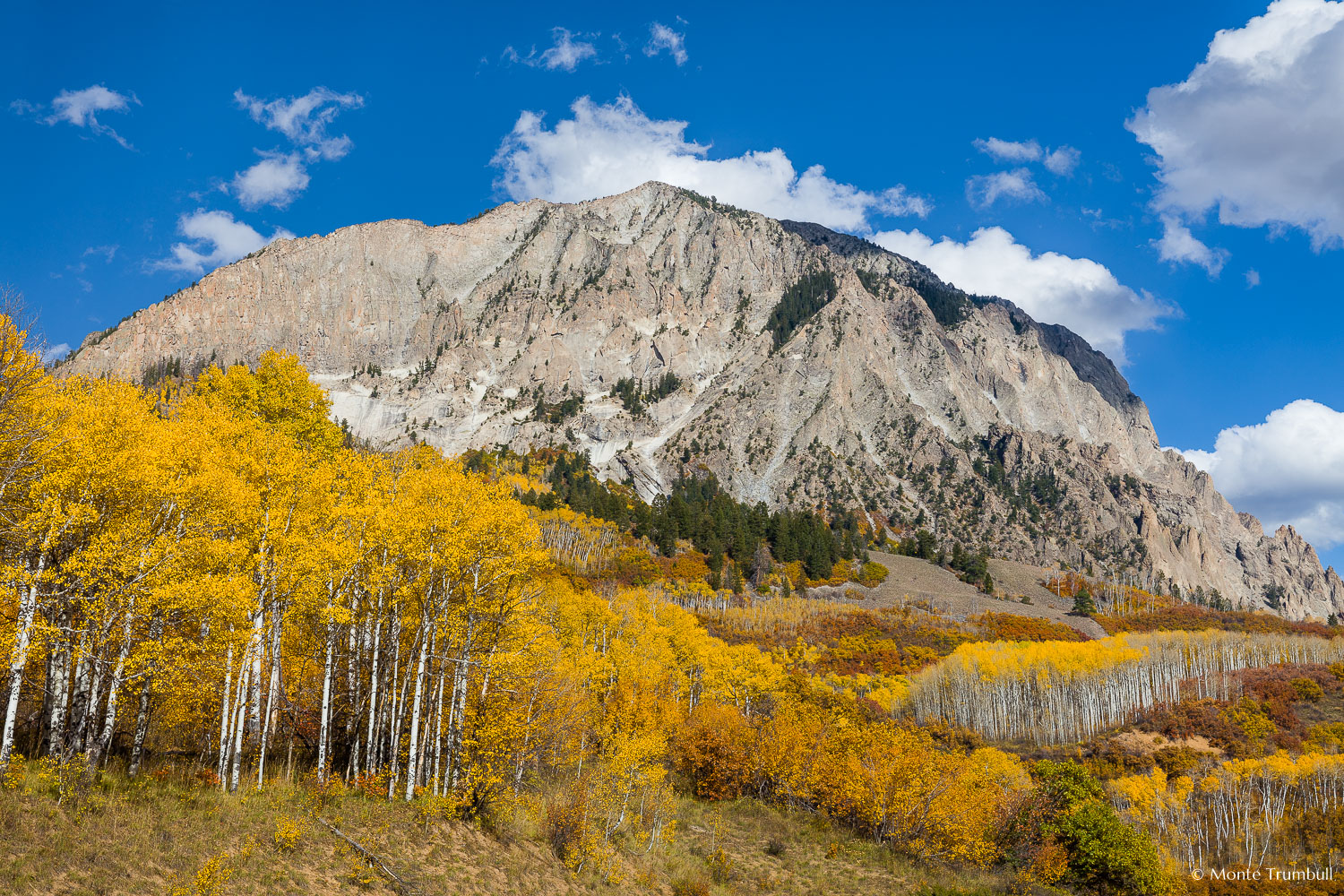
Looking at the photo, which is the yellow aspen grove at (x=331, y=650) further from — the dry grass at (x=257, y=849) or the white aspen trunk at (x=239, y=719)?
the dry grass at (x=257, y=849)

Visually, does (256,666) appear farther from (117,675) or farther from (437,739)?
(437,739)

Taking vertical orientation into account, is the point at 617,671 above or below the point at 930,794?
above

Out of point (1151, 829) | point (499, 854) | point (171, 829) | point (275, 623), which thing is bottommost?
point (1151, 829)

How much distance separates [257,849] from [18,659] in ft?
20.8

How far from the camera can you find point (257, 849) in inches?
628

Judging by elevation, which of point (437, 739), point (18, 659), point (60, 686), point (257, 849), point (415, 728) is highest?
point (18, 659)

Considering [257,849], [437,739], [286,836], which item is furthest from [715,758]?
[257,849]

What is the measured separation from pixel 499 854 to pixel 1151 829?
5989 cm

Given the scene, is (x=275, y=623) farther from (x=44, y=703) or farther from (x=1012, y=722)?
(x=1012, y=722)

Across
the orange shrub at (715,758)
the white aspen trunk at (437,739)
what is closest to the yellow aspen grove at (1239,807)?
the orange shrub at (715,758)

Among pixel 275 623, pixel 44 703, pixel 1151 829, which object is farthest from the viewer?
pixel 1151 829

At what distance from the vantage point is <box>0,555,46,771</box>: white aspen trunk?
13.6m

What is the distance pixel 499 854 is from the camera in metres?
21.6

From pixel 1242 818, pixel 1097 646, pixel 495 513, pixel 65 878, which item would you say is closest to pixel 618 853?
pixel 495 513
